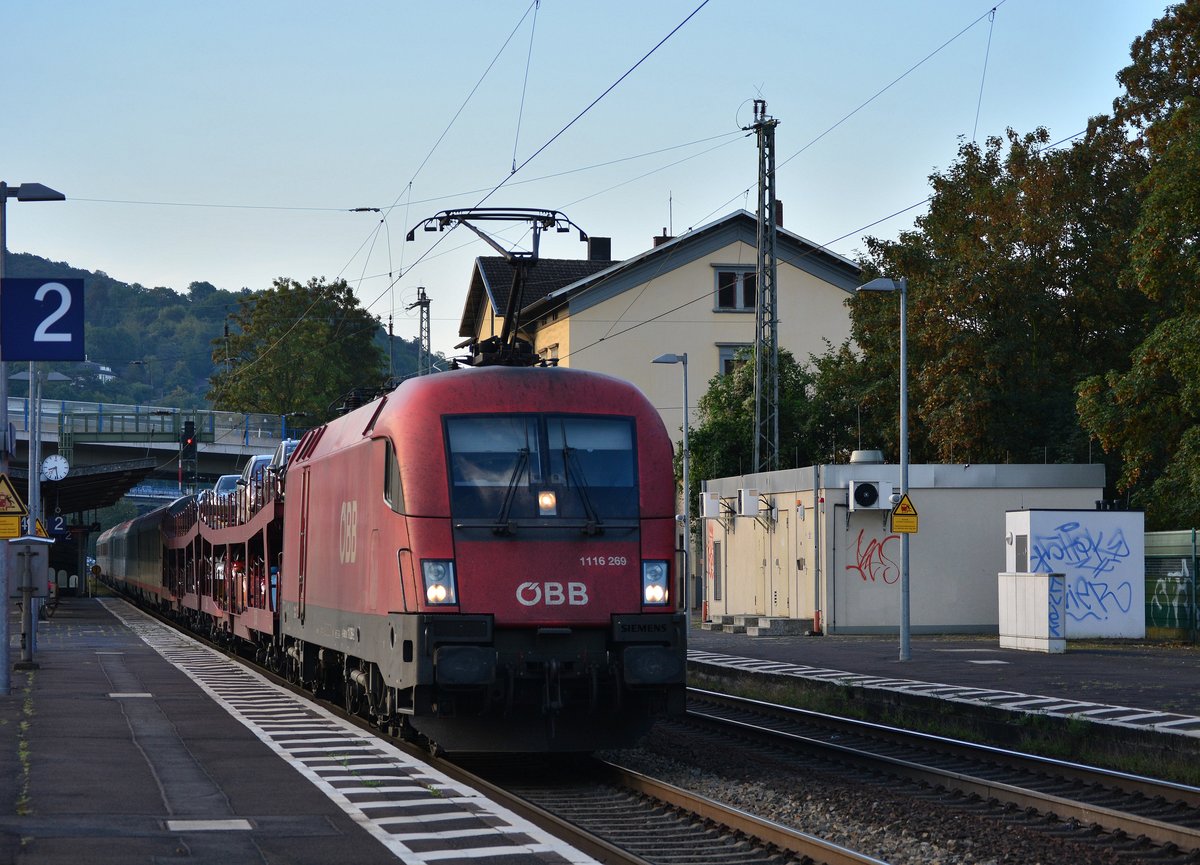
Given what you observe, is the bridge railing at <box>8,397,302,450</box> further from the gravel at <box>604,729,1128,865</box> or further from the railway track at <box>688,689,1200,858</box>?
the gravel at <box>604,729,1128,865</box>

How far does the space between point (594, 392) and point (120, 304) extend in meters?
179

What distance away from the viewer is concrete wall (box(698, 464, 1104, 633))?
33.4 metres

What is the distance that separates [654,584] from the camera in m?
12.9

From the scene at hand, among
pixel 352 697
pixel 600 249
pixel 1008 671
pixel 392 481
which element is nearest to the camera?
pixel 392 481

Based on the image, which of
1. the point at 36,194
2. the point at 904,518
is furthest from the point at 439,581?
the point at 904,518

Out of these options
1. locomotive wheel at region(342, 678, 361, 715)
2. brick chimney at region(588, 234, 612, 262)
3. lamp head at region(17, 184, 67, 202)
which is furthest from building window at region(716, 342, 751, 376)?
locomotive wheel at region(342, 678, 361, 715)

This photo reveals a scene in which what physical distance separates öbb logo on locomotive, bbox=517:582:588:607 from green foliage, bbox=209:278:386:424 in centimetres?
6424

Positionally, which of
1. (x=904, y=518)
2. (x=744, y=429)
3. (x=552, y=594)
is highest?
(x=744, y=429)

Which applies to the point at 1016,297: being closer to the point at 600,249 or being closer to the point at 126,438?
the point at 600,249

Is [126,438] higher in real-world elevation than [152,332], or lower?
lower

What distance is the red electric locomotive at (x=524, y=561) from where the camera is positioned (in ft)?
40.8

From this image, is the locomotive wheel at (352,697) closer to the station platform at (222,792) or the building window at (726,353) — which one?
the station platform at (222,792)

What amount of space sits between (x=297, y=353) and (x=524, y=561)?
69.6 metres

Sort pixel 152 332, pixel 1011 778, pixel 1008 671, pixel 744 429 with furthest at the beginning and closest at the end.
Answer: pixel 152 332
pixel 744 429
pixel 1008 671
pixel 1011 778
